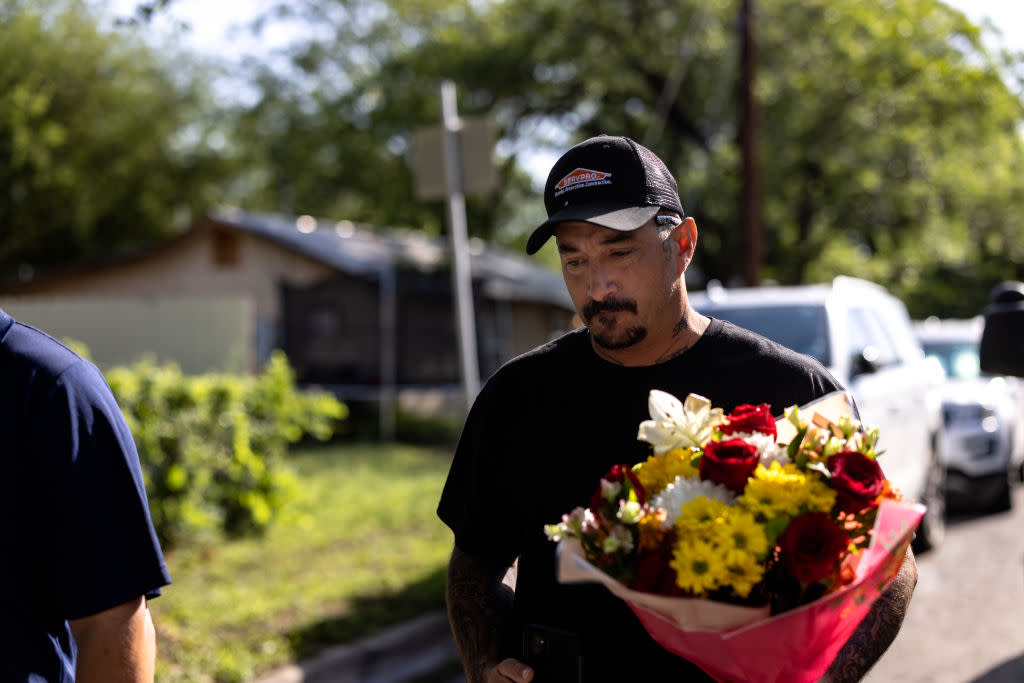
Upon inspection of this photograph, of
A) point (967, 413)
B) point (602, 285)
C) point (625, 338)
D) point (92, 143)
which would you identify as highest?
point (92, 143)

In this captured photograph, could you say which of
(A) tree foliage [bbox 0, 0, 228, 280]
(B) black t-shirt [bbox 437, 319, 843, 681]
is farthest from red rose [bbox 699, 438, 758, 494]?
(A) tree foliage [bbox 0, 0, 228, 280]

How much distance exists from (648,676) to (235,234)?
1973 cm

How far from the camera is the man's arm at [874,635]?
2.11 m

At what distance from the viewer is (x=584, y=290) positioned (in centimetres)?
230

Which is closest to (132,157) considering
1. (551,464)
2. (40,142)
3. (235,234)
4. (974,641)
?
(40,142)

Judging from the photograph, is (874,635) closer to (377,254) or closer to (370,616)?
(370,616)

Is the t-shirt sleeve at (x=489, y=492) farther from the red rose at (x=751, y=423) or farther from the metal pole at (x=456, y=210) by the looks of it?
the metal pole at (x=456, y=210)

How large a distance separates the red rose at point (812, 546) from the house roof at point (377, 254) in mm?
16380

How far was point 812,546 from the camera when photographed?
1.60 meters

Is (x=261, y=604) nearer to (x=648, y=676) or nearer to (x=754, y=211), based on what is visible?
A: (x=648, y=676)

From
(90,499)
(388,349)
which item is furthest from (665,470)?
(388,349)

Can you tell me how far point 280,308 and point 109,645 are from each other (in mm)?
16678

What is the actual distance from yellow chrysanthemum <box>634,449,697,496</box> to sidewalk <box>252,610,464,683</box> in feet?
13.0

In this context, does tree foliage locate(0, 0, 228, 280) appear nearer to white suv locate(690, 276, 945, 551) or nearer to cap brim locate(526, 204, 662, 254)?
white suv locate(690, 276, 945, 551)
